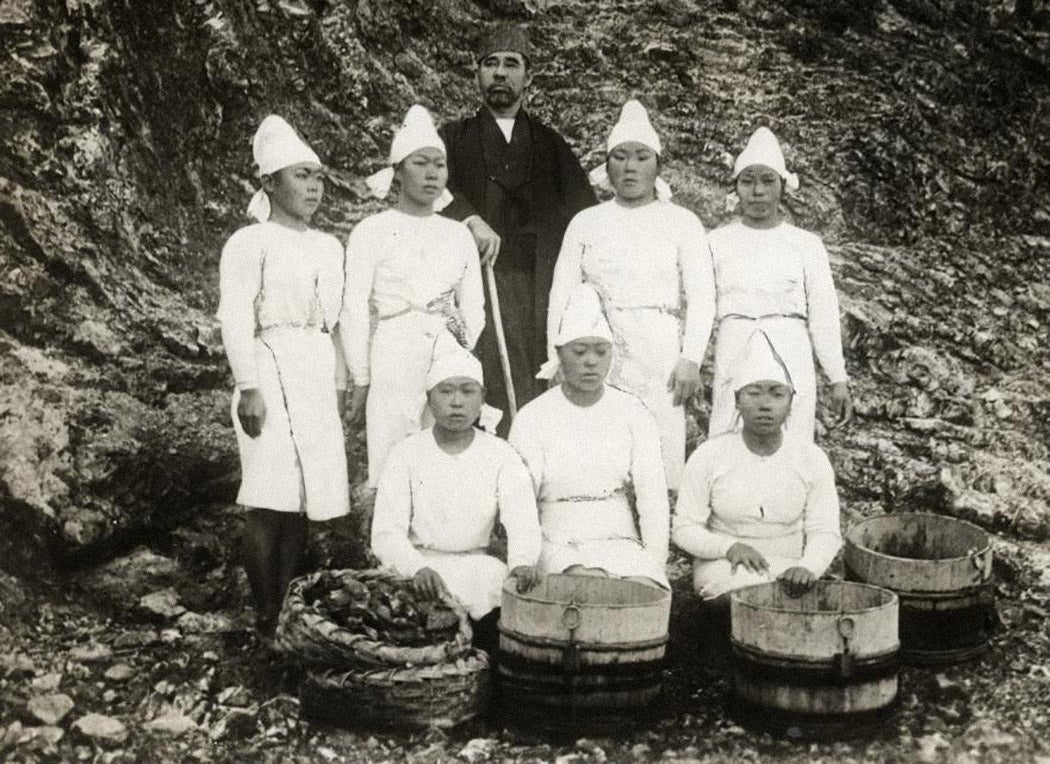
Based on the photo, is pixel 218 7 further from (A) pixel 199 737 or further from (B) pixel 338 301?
(A) pixel 199 737

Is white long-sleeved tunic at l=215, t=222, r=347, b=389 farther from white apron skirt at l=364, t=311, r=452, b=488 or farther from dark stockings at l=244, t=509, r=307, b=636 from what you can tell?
dark stockings at l=244, t=509, r=307, b=636

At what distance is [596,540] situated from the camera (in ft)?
11.9

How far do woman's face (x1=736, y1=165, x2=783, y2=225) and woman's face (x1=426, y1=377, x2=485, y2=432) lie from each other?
118cm

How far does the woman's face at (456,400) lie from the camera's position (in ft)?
11.6

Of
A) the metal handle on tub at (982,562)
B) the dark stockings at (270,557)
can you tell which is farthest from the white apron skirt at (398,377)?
the metal handle on tub at (982,562)

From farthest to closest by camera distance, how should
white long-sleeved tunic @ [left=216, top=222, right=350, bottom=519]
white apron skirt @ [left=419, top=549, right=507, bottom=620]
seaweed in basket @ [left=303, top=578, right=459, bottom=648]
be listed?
white long-sleeved tunic @ [left=216, top=222, right=350, bottom=519] → white apron skirt @ [left=419, top=549, right=507, bottom=620] → seaweed in basket @ [left=303, top=578, right=459, bottom=648]

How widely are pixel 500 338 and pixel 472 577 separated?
1.02 metres

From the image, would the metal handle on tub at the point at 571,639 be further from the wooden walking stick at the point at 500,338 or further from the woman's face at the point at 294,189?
the woman's face at the point at 294,189

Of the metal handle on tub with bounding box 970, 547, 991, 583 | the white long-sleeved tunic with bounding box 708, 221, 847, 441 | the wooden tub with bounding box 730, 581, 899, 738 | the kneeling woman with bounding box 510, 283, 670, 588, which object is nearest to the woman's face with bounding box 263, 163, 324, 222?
the kneeling woman with bounding box 510, 283, 670, 588

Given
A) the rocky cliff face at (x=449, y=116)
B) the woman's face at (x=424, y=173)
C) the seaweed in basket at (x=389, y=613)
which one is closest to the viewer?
the seaweed in basket at (x=389, y=613)

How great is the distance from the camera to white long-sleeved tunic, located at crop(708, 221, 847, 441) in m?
4.09

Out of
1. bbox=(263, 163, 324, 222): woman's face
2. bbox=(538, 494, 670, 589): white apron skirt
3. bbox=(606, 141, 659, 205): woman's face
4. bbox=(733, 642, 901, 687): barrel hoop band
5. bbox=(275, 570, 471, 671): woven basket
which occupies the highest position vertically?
bbox=(606, 141, 659, 205): woman's face

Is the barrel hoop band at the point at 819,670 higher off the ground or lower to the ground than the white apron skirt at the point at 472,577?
lower

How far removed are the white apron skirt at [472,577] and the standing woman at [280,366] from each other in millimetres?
463
